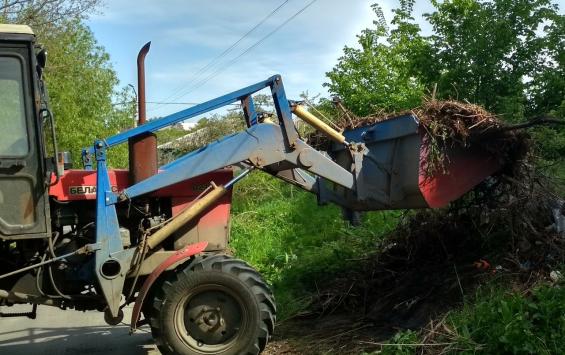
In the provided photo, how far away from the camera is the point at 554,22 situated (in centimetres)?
1191

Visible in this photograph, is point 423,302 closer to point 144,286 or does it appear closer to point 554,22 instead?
point 144,286

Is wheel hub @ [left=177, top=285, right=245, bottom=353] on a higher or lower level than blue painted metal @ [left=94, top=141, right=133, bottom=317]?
lower

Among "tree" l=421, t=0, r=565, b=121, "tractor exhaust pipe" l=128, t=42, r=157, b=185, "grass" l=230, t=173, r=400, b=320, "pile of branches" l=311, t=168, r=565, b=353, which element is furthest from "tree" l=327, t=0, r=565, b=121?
"tractor exhaust pipe" l=128, t=42, r=157, b=185

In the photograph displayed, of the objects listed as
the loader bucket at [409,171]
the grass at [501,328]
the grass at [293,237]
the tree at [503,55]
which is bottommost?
the grass at [501,328]

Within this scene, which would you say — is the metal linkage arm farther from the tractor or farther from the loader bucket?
the loader bucket

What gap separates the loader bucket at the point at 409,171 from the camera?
18.7 ft

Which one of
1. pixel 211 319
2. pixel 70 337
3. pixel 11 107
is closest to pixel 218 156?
pixel 211 319

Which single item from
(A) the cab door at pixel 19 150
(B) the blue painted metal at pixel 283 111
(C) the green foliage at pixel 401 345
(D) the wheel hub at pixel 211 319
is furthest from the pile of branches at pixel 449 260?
(A) the cab door at pixel 19 150

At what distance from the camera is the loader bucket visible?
5688mm

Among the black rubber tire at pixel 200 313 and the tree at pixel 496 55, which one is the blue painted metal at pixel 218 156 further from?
the tree at pixel 496 55

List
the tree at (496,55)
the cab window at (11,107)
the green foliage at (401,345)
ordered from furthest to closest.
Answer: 1. the tree at (496,55)
2. the cab window at (11,107)
3. the green foliage at (401,345)

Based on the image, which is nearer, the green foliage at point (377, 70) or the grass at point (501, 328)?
the grass at point (501, 328)

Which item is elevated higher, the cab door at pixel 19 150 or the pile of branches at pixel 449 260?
the cab door at pixel 19 150

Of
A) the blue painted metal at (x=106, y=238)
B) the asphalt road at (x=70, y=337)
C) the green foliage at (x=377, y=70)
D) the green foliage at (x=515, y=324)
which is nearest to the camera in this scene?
the green foliage at (x=515, y=324)
